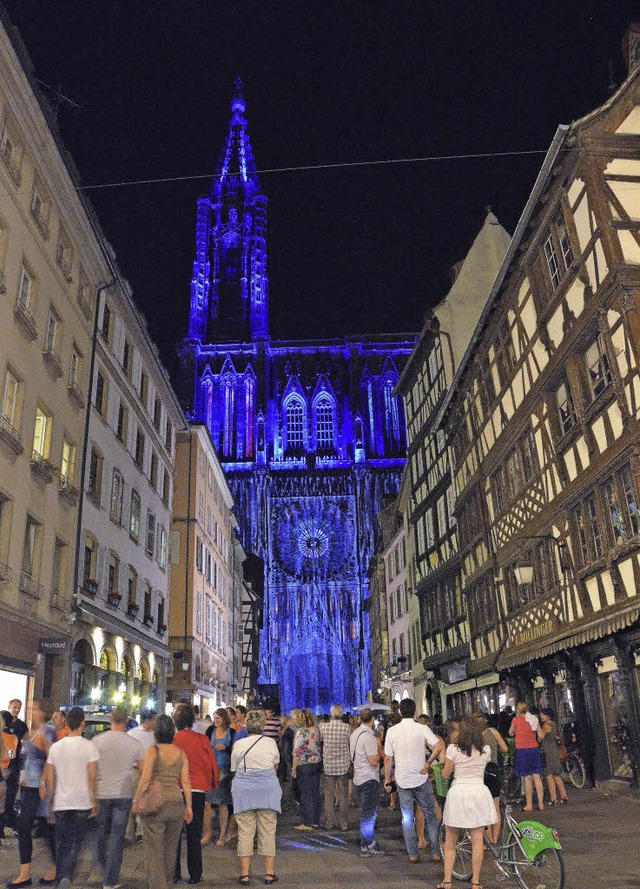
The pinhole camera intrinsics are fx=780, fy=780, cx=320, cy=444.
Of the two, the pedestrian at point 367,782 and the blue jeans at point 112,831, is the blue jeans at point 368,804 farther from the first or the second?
the blue jeans at point 112,831

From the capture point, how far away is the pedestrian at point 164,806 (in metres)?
6.48

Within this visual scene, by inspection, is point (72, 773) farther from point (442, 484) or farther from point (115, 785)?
point (442, 484)

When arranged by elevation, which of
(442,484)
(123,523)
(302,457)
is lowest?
(123,523)

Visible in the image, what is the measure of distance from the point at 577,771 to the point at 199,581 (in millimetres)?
22770

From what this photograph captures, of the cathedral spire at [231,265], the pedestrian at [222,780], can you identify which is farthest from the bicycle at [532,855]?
the cathedral spire at [231,265]

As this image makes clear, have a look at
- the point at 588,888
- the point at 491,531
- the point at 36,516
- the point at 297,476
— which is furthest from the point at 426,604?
the point at 297,476

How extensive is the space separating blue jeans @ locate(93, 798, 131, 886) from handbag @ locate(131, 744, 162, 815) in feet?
1.93

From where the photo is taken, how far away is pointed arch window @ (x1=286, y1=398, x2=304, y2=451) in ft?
236

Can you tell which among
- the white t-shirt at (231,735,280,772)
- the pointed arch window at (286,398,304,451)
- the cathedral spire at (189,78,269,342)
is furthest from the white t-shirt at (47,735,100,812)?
the cathedral spire at (189,78,269,342)

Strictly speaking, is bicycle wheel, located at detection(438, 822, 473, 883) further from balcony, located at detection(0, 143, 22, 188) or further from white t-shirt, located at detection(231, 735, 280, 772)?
balcony, located at detection(0, 143, 22, 188)

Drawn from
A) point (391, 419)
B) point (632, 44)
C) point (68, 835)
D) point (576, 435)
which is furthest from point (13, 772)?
point (391, 419)

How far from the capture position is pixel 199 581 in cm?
3491

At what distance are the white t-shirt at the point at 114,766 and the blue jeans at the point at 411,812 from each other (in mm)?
2997

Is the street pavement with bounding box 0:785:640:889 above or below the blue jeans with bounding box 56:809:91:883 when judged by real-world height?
below
